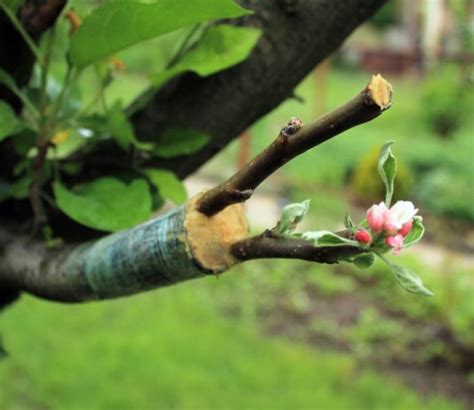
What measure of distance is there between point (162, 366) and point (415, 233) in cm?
314

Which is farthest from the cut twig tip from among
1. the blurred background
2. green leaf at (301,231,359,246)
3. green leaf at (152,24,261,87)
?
the blurred background

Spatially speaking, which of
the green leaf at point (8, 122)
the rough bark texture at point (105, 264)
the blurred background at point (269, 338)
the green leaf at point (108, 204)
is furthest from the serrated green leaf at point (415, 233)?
the blurred background at point (269, 338)

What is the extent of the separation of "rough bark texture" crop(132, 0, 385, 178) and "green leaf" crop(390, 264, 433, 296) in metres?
0.44

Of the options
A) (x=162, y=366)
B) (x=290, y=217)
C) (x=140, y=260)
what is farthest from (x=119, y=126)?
(x=162, y=366)

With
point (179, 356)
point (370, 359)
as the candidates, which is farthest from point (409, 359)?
point (179, 356)

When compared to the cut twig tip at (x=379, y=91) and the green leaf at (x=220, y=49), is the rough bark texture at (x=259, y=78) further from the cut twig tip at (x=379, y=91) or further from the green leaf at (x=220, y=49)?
the cut twig tip at (x=379, y=91)

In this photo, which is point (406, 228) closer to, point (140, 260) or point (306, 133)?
point (306, 133)

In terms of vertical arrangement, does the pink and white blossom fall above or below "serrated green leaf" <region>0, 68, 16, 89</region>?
below

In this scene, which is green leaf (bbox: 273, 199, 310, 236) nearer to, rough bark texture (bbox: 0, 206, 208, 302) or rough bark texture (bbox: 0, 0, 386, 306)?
rough bark texture (bbox: 0, 206, 208, 302)

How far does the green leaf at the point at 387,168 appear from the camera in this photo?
1.92ft

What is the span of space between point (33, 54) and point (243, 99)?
0.26 metres

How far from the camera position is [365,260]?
577 millimetres

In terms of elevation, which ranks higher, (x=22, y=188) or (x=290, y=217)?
(x=290, y=217)

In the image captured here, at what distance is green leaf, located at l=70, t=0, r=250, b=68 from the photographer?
0.71 m
